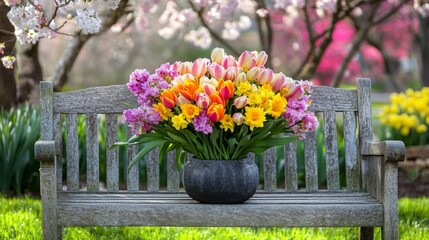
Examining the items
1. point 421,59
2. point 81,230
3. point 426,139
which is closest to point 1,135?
point 81,230

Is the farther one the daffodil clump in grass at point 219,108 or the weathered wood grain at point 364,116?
the weathered wood grain at point 364,116

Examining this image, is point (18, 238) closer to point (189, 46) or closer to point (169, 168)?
point (169, 168)

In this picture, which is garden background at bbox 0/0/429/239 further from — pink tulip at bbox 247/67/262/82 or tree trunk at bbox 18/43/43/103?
pink tulip at bbox 247/67/262/82

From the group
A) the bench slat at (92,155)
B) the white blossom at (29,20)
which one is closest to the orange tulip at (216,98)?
the bench slat at (92,155)

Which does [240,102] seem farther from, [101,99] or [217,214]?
[101,99]

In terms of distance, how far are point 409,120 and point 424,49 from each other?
6.61 metres

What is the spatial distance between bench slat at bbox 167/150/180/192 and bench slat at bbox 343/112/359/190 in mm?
890

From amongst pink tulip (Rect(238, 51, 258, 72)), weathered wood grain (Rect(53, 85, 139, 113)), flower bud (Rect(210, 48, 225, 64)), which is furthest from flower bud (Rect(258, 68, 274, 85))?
weathered wood grain (Rect(53, 85, 139, 113))

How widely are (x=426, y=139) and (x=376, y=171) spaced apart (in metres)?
4.62

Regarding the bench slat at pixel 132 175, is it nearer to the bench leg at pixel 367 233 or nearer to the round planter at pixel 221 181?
the round planter at pixel 221 181

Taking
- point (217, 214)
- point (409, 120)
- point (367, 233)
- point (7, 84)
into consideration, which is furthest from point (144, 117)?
point (409, 120)

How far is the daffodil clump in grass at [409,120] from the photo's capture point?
8.04 meters

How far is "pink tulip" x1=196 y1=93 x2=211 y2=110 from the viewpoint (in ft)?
10.9

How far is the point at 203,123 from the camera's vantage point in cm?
333
